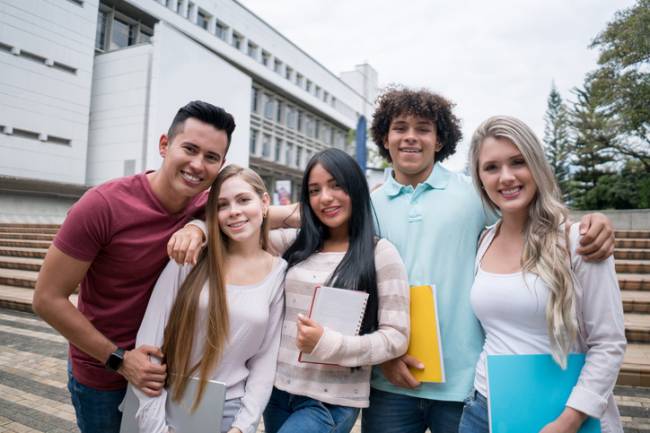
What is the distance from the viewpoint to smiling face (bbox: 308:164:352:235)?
1.91 metres

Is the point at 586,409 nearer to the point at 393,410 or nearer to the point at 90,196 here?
the point at 393,410

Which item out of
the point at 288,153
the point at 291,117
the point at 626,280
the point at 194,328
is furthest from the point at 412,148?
the point at 291,117

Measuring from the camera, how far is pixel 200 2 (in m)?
30.4

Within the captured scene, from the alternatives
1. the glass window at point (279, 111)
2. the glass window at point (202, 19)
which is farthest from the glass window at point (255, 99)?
the glass window at point (202, 19)

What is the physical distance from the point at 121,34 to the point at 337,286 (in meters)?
31.2

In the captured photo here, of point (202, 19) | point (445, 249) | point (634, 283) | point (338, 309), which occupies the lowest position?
point (634, 283)

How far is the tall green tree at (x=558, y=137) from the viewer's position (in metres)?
35.6

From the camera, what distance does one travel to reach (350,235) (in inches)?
76.4

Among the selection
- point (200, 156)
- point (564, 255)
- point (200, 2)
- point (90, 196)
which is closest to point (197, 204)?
point (200, 156)

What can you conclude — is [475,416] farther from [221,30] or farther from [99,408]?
[221,30]

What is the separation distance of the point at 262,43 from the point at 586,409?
38.6 metres

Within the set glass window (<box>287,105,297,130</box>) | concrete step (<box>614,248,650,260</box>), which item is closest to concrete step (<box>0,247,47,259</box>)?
concrete step (<box>614,248,650,260</box>)

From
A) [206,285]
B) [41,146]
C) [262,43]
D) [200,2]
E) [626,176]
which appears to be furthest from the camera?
[262,43]

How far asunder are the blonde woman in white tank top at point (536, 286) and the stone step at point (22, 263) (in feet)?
35.8
